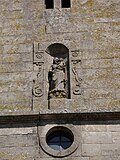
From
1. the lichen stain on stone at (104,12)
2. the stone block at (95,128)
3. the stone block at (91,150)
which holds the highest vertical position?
the lichen stain on stone at (104,12)

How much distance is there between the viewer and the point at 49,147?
30.8 feet

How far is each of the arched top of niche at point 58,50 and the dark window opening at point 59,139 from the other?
1727 millimetres

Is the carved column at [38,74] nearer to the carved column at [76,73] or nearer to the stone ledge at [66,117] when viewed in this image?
the stone ledge at [66,117]

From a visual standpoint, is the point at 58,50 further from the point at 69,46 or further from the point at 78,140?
the point at 78,140

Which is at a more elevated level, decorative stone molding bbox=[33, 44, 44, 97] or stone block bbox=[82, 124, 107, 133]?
decorative stone molding bbox=[33, 44, 44, 97]

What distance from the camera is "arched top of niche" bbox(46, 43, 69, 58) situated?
10.6 m

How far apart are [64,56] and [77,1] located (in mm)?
1311

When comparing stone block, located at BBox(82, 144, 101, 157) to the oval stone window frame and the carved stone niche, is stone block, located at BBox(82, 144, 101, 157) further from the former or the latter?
the carved stone niche

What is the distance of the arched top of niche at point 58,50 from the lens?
10594 mm

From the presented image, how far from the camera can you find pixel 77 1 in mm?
11172

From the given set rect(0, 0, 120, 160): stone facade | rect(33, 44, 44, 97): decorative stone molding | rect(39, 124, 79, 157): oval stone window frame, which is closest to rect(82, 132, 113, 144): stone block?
rect(0, 0, 120, 160): stone facade

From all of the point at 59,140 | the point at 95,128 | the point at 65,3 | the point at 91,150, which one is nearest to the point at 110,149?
the point at 91,150

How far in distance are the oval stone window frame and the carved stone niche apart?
2.15 ft

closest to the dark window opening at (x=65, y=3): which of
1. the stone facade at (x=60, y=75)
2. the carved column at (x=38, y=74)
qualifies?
the stone facade at (x=60, y=75)
